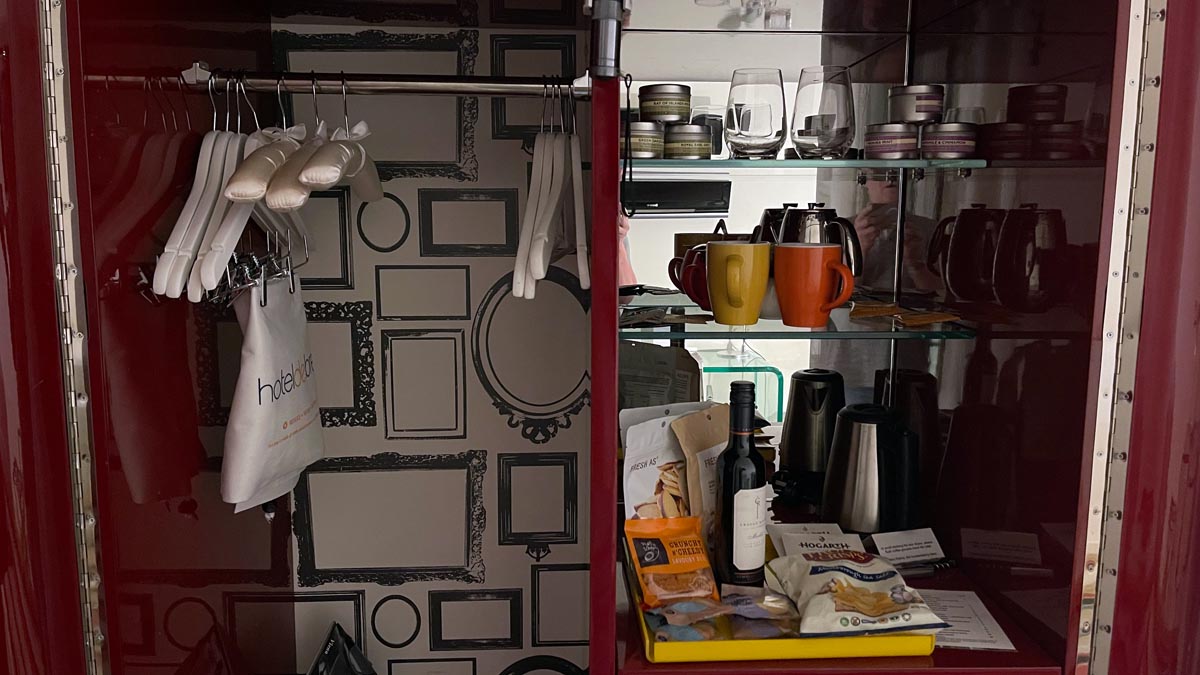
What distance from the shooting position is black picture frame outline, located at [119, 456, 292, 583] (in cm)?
129

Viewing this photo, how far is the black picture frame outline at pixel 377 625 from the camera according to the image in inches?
81.6

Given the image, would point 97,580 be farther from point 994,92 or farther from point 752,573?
point 994,92

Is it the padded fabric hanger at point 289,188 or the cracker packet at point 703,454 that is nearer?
the padded fabric hanger at point 289,188

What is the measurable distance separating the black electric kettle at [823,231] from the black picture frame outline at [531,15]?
2.12 feet

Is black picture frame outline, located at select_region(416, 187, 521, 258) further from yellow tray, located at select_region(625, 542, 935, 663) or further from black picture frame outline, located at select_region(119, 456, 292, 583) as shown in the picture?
yellow tray, located at select_region(625, 542, 935, 663)

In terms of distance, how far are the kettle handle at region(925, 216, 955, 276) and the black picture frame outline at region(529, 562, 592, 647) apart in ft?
3.17

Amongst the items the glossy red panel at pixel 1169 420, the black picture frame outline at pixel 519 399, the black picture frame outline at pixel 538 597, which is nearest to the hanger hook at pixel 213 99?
the black picture frame outline at pixel 519 399

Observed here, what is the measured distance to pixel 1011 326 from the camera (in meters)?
1.39

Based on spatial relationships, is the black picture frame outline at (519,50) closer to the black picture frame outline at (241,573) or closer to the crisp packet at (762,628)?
the black picture frame outline at (241,573)

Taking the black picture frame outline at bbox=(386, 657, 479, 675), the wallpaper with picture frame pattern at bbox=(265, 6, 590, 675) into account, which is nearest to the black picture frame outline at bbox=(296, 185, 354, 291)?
the wallpaper with picture frame pattern at bbox=(265, 6, 590, 675)

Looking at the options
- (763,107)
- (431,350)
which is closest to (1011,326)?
(763,107)

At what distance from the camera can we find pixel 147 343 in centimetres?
129

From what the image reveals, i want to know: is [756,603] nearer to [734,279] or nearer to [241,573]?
[734,279]

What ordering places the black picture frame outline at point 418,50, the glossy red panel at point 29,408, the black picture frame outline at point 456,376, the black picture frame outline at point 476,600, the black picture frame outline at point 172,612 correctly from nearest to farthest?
the glossy red panel at point 29,408 → the black picture frame outline at point 172,612 → the black picture frame outline at point 418,50 → the black picture frame outline at point 456,376 → the black picture frame outline at point 476,600
